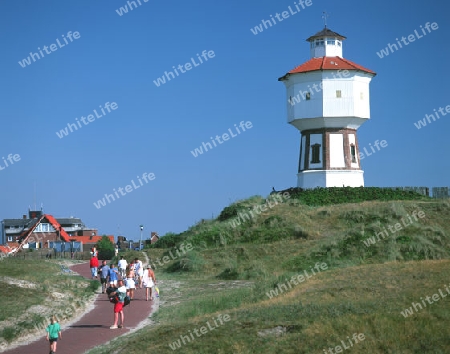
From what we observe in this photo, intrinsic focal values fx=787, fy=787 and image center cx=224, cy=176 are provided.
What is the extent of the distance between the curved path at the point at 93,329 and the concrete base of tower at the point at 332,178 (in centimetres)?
2252

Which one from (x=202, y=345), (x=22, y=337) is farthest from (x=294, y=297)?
(x=22, y=337)

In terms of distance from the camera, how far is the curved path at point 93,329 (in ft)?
70.6

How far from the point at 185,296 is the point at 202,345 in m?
12.4

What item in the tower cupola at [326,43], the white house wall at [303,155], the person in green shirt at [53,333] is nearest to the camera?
the person in green shirt at [53,333]

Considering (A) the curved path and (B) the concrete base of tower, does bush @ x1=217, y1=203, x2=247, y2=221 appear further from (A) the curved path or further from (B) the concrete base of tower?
(A) the curved path

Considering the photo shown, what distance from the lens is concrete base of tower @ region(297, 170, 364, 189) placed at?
51.5m

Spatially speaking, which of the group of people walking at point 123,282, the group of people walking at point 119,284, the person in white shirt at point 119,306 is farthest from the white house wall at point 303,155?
the person in white shirt at point 119,306

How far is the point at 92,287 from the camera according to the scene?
34.9 metres

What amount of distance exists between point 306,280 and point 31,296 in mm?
10538

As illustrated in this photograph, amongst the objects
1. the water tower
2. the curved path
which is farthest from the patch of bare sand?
the water tower

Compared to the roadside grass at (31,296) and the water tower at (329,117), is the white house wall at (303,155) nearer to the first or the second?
the water tower at (329,117)

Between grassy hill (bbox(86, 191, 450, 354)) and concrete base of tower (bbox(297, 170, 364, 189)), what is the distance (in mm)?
2127

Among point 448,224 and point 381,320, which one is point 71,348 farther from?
point 448,224

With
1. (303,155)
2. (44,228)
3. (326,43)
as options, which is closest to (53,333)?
(303,155)
